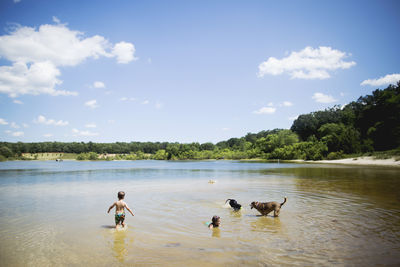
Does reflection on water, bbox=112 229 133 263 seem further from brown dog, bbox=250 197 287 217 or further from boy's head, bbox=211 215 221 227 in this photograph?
brown dog, bbox=250 197 287 217

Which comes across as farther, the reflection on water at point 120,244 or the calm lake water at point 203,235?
the reflection on water at point 120,244

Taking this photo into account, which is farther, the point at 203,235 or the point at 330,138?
the point at 330,138

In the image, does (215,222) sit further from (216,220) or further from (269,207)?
(269,207)

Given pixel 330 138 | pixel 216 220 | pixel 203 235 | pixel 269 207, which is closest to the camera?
pixel 203 235

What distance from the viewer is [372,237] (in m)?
8.55

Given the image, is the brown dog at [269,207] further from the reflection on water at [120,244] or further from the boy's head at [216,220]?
the reflection on water at [120,244]

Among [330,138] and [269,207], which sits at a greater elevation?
[330,138]

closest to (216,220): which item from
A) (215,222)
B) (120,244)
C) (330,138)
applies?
(215,222)

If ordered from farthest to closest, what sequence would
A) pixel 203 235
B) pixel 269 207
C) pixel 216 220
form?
pixel 269 207, pixel 216 220, pixel 203 235

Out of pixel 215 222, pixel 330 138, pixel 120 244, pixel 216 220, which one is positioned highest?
pixel 330 138

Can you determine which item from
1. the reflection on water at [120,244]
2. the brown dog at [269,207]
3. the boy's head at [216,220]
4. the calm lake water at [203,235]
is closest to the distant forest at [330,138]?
the calm lake water at [203,235]

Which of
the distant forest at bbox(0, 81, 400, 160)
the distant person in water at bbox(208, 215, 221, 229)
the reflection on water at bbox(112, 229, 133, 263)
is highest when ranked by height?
the distant forest at bbox(0, 81, 400, 160)

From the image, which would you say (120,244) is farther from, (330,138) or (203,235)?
(330,138)

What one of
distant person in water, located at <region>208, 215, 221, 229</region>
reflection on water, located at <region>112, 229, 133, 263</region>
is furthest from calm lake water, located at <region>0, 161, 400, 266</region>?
distant person in water, located at <region>208, 215, 221, 229</region>
